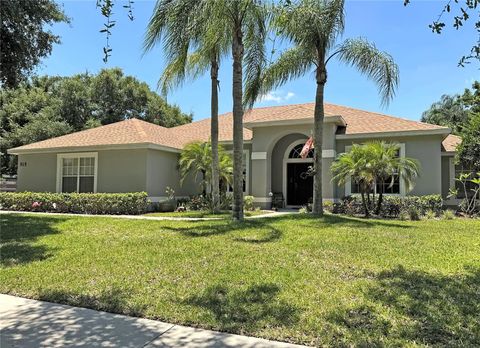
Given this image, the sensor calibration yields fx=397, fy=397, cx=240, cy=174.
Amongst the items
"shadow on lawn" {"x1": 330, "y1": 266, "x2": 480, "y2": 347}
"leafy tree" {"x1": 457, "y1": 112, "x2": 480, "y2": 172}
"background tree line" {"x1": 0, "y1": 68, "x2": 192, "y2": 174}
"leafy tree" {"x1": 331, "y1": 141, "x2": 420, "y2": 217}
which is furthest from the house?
"shadow on lawn" {"x1": 330, "y1": 266, "x2": 480, "y2": 347}

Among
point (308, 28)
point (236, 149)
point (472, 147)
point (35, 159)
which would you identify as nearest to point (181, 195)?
point (35, 159)

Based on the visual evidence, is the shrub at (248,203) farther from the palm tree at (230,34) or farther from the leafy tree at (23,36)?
the leafy tree at (23,36)

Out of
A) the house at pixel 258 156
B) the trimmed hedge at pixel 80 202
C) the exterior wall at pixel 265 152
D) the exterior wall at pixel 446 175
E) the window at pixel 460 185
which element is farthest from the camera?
the exterior wall at pixel 446 175

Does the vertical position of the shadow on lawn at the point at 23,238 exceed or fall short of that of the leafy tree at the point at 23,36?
it falls short

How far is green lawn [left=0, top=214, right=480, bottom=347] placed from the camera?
470 cm

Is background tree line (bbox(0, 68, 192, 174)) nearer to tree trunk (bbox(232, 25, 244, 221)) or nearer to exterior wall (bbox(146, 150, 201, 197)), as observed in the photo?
exterior wall (bbox(146, 150, 201, 197))

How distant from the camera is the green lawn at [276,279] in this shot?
4.70m

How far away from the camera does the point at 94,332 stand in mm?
4633

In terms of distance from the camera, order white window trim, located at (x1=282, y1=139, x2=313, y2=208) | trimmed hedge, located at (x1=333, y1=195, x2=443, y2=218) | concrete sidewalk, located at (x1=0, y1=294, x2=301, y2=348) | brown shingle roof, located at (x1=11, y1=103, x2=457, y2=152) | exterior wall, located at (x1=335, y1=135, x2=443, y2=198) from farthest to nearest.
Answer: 1. white window trim, located at (x1=282, y1=139, x2=313, y2=208)
2. brown shingle roof, located at (x1=11, y1=103, x2=457, y2=152)
3. exterior wall, located at (x1=335, y1=135, x2=443, y2=198)
4. trimmed hedge, located at (x1=333, y1=195, x2=443, y2=218)
5. concrete sidewalk, located at (x1=0, y1=294, x2=301, y2=348)

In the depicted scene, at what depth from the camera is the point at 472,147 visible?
18047 millimetres

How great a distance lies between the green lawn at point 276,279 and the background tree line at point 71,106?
24.8 metres

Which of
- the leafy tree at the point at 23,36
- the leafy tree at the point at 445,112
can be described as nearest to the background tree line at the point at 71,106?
the leafy tree at the point at 23,36

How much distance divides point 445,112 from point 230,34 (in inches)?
1439

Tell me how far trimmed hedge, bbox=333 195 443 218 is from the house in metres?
0.84
